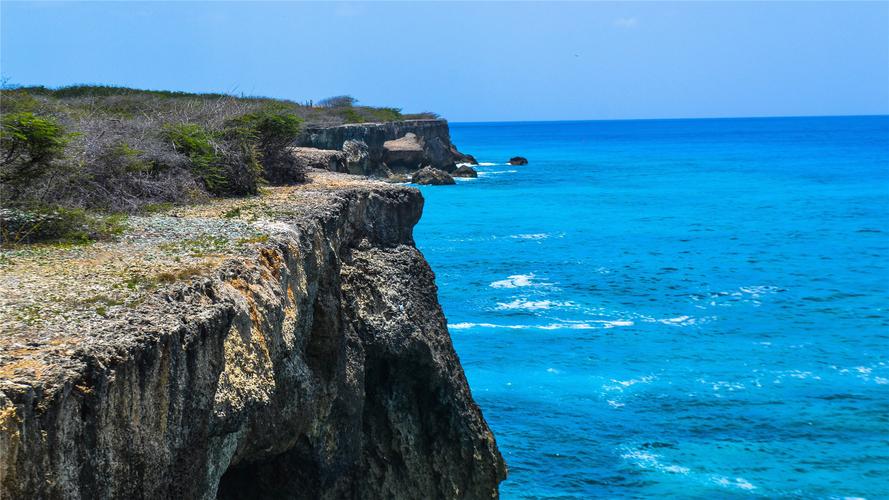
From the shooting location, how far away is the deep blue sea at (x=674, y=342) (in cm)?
1862

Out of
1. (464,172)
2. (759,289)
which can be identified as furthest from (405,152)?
(759,289)

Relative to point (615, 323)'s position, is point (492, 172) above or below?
above

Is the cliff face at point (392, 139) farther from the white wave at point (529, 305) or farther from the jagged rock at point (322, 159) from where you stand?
the jagged rock at point (322, 159)

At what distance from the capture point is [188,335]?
7883 millimetres

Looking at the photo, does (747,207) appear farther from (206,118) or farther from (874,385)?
(206,118)

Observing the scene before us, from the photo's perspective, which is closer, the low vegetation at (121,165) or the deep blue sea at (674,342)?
the low vegetation at (121,165)

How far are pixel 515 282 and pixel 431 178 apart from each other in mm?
37527

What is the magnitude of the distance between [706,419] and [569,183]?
60279mm

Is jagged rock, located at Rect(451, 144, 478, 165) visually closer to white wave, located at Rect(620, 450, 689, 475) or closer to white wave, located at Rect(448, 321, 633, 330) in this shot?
white wave, located at Rect(448, 321, 633, 330)

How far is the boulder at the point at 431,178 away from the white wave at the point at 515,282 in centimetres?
3558

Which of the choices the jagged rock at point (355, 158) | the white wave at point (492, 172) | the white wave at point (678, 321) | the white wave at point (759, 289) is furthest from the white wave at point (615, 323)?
the white wave at point (492, 172)

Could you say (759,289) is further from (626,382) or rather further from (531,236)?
(531,236)

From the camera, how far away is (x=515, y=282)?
35.4 metres

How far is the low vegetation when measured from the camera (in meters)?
12.1
